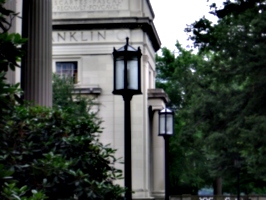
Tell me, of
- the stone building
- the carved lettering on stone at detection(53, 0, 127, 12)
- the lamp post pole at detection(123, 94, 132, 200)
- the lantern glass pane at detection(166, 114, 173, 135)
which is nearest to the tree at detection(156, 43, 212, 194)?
the stone building

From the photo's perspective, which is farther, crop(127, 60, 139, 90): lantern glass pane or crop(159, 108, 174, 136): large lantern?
crop(159, 108, 174, 136): large lantern

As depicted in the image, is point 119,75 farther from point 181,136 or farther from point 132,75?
point 181,136

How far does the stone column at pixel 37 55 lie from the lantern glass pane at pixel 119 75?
6.07 metres

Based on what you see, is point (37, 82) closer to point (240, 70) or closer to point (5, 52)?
point (5, 52)

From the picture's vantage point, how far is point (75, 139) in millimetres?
11797

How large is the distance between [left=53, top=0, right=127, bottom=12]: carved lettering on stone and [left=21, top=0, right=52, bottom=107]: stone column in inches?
1274

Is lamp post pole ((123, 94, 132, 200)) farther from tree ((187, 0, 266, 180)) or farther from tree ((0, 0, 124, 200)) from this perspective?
tree ((187, 0, 266, 180))

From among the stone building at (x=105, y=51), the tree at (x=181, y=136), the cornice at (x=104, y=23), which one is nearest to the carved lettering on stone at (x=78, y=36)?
the stone building at (x=105, y=51)

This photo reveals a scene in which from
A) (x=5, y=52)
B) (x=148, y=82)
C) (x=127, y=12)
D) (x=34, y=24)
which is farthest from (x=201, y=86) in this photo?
(x=5, y=52)

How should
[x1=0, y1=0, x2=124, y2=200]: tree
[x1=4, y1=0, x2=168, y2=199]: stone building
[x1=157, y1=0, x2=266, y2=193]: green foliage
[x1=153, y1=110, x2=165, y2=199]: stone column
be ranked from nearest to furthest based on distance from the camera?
[x1=0, y1=0, x2=124, y2=200]: tree < [x1=157, y1=0, x2=266, y2=193]: green foliage < [x1=4, y1=0, x2=168, y2=199]: stone building < [x1=153, y1=110, x2=165, y2=199]: stone column

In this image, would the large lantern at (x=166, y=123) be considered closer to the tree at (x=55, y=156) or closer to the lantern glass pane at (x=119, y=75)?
the lantern glass pane at (x=119, y=75)

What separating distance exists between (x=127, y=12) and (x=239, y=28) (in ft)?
28.2

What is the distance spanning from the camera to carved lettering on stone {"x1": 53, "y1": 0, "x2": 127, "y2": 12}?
174ft

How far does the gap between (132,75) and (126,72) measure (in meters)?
0.12
